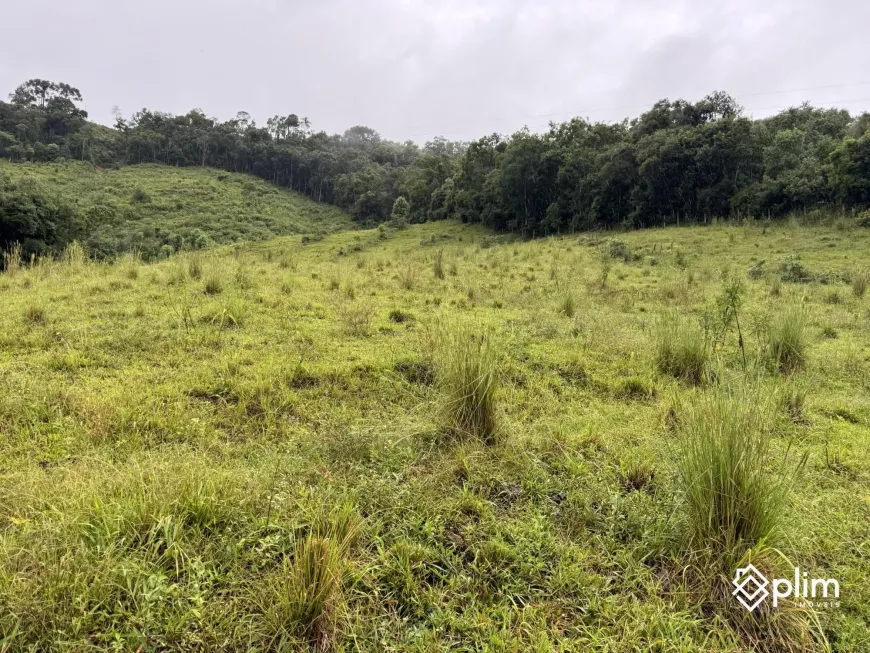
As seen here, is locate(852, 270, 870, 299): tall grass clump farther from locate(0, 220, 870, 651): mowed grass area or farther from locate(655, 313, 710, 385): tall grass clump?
locate(655, 313, 710, 385): tall grass clump

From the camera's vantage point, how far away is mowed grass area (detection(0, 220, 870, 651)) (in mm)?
1729

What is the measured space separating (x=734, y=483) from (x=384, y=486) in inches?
70.1

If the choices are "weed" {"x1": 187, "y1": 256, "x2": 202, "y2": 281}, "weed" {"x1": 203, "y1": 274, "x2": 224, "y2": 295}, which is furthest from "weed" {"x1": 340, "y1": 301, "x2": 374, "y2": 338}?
"weed" {"x1": 187, "y1": 256, "x2": 202, "y2": 281}

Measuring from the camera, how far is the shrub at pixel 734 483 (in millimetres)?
1977

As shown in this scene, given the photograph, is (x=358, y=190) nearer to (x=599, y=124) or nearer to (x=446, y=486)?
(x=599, y=124)

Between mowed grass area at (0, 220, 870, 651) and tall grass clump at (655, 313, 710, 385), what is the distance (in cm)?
3

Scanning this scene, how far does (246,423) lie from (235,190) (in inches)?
2334

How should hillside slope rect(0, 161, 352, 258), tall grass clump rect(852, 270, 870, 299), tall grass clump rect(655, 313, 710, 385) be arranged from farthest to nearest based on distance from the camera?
hillside slope rect(0, 161, 352, 258)
tall grass clump rect(852, 270, 870, 299)
tall grass clump rect(655, 313, 710, 385)

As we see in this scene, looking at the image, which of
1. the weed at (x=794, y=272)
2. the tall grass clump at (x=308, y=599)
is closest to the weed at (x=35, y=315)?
the tall grass clump at (x=308, y=599)

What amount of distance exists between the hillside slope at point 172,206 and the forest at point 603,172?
5.19 meters

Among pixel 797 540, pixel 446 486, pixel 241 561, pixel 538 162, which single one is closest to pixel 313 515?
pixel 241 561

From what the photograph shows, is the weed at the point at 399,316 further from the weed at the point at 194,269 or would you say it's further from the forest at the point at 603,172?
the forest at the point at 603,172

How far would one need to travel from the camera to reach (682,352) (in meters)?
4.78

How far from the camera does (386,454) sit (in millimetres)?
2936
